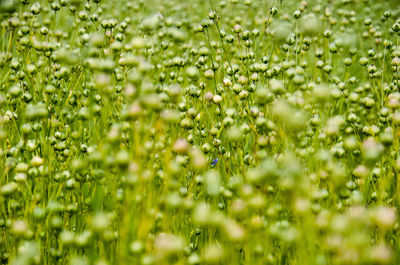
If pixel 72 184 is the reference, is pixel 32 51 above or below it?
above

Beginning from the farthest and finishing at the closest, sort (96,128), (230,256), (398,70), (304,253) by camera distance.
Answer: (398,70) → (96,128) → (230,256) → (304,253)

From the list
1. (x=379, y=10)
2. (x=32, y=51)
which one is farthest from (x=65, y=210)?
(x=379, y=10)

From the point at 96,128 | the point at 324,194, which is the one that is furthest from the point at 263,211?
the point at 96,128

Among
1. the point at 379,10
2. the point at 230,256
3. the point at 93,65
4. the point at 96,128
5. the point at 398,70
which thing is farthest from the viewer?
the point at 379,10

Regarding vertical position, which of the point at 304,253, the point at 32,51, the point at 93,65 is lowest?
the point at 304,253

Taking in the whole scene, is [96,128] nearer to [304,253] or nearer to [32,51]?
[32,51]

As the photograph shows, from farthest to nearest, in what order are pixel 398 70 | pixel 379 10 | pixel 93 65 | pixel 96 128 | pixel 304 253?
pixel 379 10 < pixel 398 70 < pixel 96 128 < pixel 93 65 < pixel 304 253

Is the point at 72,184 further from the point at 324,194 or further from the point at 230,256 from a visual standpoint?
the point at 324,194

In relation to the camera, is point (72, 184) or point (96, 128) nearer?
point (72, 184)

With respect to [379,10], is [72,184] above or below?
below
